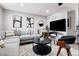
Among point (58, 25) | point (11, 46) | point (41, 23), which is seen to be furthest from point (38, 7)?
point (11, 46)

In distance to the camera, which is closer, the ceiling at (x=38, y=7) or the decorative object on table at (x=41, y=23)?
the ceiling at (x=38, y=7)

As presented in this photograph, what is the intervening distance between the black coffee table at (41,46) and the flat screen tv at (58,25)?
13.8 inches

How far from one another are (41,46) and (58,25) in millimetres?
683

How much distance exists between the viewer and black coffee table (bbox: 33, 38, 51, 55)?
7.32 ft

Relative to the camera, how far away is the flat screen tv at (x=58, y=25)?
2233 mm

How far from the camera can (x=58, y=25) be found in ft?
7.45

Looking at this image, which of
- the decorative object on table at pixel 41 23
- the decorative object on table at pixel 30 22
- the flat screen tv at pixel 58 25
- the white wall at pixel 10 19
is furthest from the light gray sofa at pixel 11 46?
the flat screen tv at pixel 58 25

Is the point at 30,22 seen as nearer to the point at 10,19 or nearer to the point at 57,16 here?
the point at 10,19

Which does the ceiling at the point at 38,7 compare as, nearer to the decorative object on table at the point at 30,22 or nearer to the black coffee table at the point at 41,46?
the decorative object on table at the point at 30,22

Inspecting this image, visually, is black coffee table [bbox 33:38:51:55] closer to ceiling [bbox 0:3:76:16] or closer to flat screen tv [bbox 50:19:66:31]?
flat screen tv [bbox 50:19:66:31]

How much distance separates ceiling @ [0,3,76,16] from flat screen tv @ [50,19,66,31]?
28 centimetres

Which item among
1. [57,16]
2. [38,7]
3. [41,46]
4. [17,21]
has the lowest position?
[41,46]

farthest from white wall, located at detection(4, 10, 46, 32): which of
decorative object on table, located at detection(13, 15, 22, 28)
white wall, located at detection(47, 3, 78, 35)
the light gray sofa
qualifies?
white wall, located at detection(47, 3, 78, 35)

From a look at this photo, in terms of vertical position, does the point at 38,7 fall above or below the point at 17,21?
above
